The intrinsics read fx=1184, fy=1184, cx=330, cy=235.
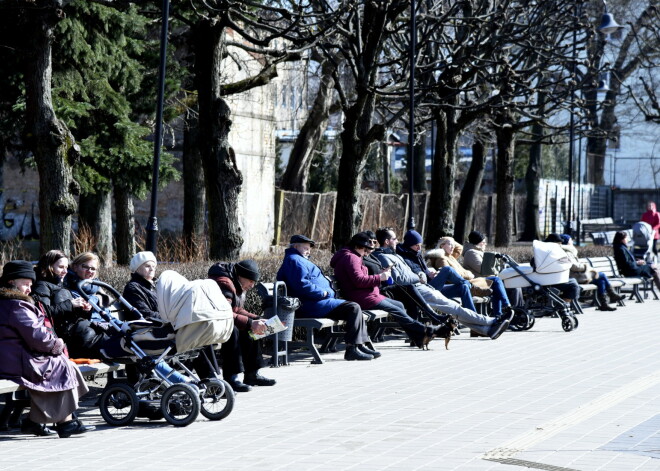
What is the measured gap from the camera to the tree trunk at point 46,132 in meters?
15.9

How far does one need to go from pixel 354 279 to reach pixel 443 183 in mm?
13082

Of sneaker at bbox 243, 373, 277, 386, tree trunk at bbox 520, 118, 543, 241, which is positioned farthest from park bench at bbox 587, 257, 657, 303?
tree trunk at bbox 520, 118, 543, 241

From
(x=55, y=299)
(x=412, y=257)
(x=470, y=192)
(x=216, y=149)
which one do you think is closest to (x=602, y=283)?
(x=412, y=257)

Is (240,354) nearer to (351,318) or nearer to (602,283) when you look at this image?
(351,318)

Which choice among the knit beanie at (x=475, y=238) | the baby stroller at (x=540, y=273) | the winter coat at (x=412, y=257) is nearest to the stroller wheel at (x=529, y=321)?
the baby stroller at (x=540, y=273)

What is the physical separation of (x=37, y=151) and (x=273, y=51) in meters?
4.93

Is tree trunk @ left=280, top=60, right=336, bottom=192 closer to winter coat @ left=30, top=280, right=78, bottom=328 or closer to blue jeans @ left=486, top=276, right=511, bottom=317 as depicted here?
blue jeans @ left=486, top=276, right=511, bottom=317

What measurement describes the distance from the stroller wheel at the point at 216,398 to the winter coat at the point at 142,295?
40.9 inches

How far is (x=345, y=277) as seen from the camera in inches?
573

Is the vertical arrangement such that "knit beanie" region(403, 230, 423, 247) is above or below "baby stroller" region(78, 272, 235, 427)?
above

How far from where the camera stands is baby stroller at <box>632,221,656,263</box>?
25078 millimetres

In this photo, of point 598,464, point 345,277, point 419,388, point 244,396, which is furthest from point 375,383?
point 598,464

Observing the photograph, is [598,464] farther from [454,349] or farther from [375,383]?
[454,349]

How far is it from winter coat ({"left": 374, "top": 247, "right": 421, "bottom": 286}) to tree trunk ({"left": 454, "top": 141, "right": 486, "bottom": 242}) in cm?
1766
